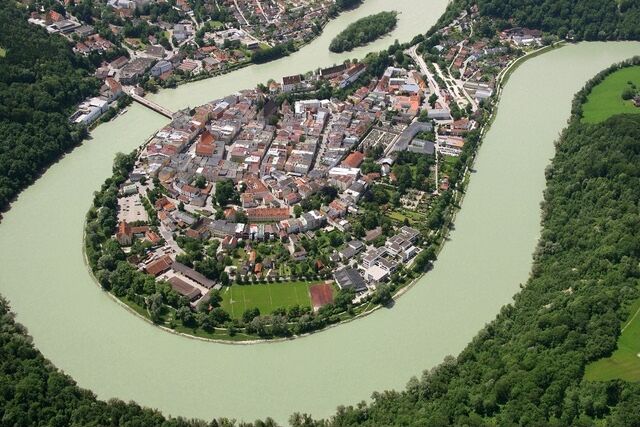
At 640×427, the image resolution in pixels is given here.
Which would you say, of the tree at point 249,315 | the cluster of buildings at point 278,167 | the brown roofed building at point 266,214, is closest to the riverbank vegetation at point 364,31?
the cluster of buildings at point 278,167

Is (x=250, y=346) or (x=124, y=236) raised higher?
(x=124, y=236)

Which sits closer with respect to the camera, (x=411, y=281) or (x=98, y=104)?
(x=411, y=281)

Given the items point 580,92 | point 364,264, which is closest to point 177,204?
point 364,264

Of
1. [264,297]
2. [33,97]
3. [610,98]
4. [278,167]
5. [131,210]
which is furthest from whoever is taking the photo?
[610,98]

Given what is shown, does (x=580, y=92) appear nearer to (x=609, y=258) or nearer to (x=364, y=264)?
(x=609, y=258)

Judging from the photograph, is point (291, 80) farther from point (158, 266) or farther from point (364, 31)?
point (158, 266)

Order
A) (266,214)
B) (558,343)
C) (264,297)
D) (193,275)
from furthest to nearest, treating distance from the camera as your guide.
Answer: (266,214) < (193,275) < (264,297) < (558,343)

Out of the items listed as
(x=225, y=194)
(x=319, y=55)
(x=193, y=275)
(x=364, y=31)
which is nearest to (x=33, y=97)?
(x=225, y=194)
